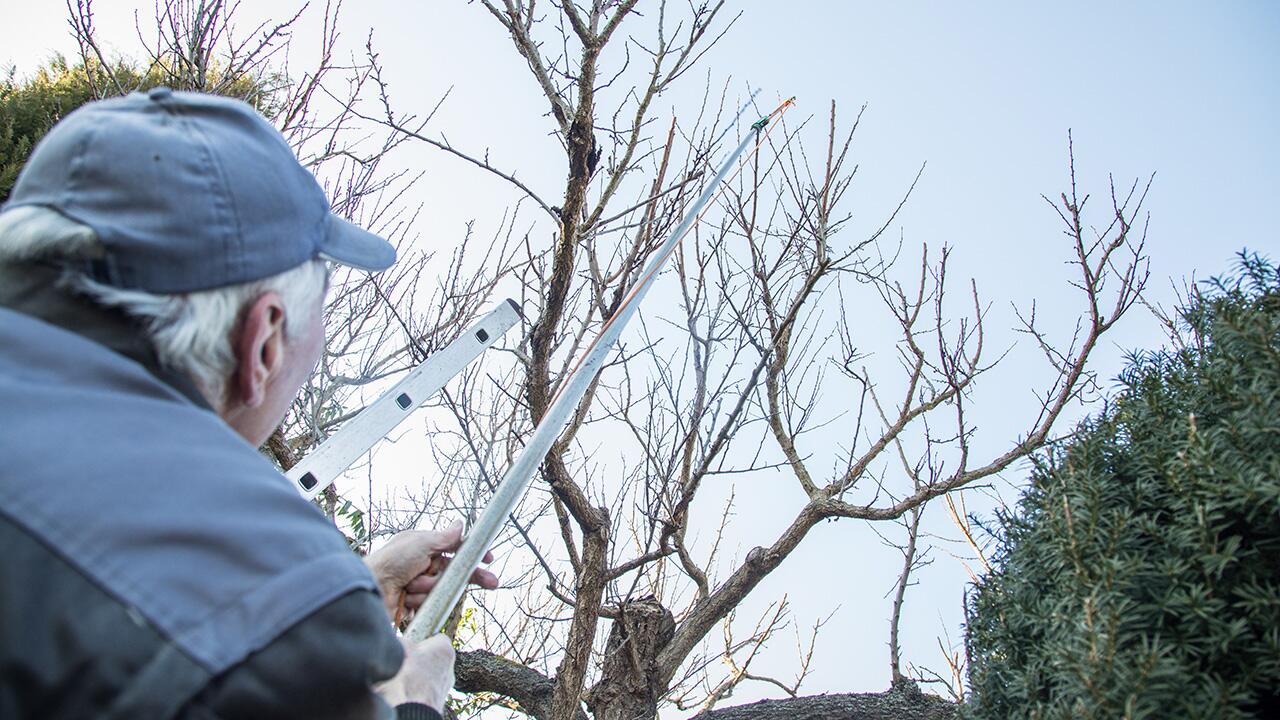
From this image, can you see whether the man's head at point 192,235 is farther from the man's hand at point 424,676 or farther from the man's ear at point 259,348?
the man's hand at point 424,676

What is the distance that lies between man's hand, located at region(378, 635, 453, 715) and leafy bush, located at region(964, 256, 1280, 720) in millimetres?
1007

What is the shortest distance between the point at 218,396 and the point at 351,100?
14.4ft

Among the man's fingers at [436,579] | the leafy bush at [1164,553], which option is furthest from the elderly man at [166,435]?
the leafy bush at [1164,553]

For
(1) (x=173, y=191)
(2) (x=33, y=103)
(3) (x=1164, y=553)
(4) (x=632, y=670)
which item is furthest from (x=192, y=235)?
(2) (x=33, y=103)

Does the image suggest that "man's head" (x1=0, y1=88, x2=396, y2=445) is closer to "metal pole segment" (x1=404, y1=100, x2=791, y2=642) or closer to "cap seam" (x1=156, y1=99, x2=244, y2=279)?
"cap seam" (x1=156, y1=99, x2=244, y2=279)

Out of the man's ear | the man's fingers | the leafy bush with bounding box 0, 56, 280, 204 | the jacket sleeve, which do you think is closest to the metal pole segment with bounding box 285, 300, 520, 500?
the man's fingers

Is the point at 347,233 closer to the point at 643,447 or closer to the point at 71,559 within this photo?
the point at 71,559

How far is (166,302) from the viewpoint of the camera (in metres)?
1.18

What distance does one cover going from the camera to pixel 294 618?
988 mm

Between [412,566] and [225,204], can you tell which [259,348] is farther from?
[412,566]

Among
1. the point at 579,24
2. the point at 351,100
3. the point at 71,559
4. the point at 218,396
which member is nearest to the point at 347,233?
the point at 218,396

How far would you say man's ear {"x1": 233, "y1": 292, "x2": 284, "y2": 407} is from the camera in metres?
1.26

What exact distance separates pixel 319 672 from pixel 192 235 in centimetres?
56

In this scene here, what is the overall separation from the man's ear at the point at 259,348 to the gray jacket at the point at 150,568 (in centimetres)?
15
